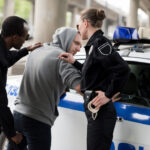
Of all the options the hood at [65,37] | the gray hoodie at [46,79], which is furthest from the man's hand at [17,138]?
the hood at [65,37]

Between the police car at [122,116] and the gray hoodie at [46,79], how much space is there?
0.48m

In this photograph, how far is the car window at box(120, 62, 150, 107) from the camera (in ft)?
9.09

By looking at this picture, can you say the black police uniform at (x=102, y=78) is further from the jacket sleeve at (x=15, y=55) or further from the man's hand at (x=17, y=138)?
the jacket sleeve at (x=15, y=55)

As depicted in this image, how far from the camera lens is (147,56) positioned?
2.59m

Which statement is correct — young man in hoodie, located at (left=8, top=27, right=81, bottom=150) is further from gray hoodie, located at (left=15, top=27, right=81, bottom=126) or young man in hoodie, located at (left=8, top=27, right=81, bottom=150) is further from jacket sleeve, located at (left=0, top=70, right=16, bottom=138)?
jacket sleeve, located at (left=0, top=70, right=16, bottom=138)

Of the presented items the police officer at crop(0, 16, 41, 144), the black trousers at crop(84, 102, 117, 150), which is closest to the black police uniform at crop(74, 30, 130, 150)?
the black trousers at crop(84, 102, 117, 150)

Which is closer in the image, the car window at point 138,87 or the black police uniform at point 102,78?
the black police uniform at point 102,78

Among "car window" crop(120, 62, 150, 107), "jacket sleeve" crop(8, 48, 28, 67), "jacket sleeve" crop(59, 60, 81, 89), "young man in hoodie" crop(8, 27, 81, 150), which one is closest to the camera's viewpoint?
"jacket sleeve" crop(59, 60, 81, 89)

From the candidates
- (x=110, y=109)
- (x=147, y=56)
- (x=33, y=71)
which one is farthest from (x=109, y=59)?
(x=147, y=56)

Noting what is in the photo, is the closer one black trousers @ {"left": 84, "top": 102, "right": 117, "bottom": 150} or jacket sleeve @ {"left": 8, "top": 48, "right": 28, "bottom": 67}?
black trousers @ {"left": 84, "top": 102, "right": 117, "bottom": 150}

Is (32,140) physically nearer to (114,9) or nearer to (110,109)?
(110,109)

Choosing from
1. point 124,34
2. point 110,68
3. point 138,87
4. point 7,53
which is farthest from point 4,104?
point 138,87

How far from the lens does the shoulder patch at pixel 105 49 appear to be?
6.53 feet

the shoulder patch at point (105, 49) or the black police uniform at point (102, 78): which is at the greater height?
the shoulder patch at point (105, 49)
